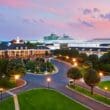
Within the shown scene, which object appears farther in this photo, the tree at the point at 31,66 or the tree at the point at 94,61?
the tree at the point at 94,61

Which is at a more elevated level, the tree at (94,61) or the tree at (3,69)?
the tree at (3,69)

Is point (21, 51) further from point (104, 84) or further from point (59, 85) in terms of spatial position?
point (59, 85)

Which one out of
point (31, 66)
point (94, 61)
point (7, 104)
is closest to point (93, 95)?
point (7, 104)

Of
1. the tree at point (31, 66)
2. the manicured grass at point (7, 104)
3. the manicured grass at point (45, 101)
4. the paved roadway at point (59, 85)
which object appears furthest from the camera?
the tree at point (31, 66)

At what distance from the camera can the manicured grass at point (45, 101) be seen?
176ft

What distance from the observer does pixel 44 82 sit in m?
76.7

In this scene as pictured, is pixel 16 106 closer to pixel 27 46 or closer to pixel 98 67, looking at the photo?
pixel 98 67

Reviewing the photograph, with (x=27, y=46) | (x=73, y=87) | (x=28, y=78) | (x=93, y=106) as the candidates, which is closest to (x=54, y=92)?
(x=73, y=87)

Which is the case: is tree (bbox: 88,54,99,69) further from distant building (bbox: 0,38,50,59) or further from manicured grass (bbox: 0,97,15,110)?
manicured grass (bbox: 0,97,15,110)

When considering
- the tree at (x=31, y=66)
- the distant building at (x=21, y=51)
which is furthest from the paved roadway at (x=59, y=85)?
the distant building at (x=21, y=51)

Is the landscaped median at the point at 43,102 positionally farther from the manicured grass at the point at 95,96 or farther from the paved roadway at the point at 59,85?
the manicured grass at the point at 95,96

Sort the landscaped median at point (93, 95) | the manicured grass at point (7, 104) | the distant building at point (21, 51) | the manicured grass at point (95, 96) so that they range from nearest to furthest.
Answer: the manicured grass at point (7, 104)
the landscaped median at point (93, 95)
the manicured grass at point (95, 96)
the distant building at point (21, 51)

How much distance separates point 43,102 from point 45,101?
0.78 metres

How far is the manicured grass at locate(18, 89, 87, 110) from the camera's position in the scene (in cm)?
5375
